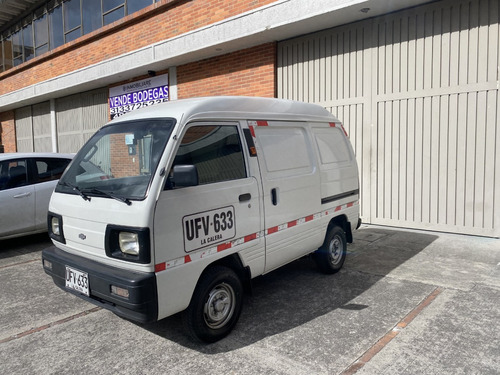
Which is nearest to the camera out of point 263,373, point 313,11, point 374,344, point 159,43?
point 263,373

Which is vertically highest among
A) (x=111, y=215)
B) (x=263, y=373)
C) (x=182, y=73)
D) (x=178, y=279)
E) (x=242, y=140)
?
(x=182, y=73)

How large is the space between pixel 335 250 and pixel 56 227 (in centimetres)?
329

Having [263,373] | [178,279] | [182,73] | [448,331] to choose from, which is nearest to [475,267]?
[448,331]

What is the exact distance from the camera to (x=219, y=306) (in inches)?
137

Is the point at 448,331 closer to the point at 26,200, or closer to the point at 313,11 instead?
the point at 313,11

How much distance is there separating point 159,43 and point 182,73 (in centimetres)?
98

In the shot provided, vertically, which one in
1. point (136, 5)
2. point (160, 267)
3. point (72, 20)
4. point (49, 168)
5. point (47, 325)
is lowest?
point (47, 325)

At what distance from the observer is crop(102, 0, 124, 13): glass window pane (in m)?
12.1

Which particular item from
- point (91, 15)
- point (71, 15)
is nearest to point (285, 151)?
point (91, 15)

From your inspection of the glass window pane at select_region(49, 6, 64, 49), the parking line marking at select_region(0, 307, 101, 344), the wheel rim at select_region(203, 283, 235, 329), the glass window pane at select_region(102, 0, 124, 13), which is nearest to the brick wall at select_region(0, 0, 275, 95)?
the glass window pane at select_region(49, 6, 64, 49)

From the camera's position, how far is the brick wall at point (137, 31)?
9188 mm

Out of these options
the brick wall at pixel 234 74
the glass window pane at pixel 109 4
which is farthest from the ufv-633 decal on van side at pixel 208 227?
the glass window pane at pixel 109 4

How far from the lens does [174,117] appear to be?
3350 millimetres

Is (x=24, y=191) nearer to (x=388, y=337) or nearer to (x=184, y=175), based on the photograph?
(x=184, y=175)
